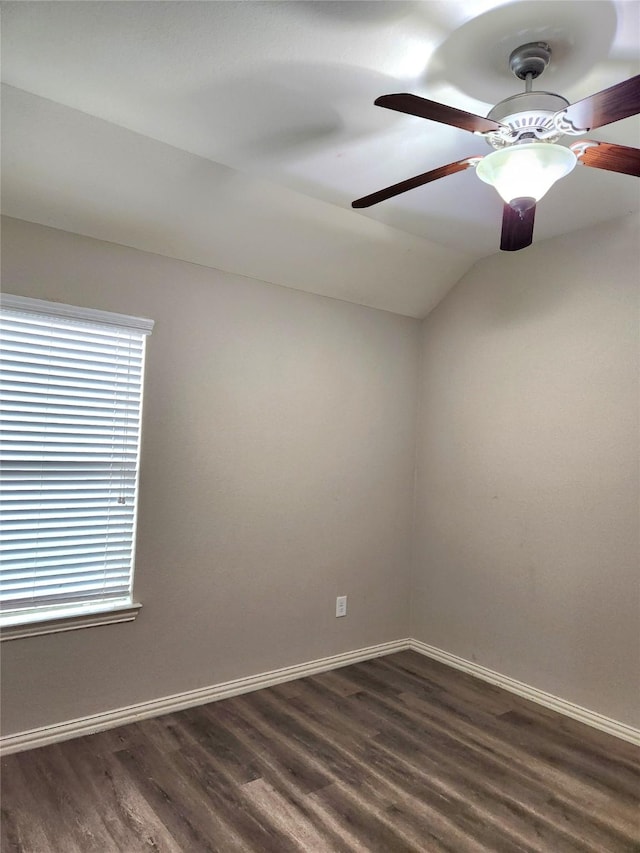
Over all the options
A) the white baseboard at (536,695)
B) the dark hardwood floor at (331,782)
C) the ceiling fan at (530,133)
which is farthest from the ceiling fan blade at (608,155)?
the white baseboard at (536,695)

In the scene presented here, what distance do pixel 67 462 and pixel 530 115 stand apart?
2.22 metres

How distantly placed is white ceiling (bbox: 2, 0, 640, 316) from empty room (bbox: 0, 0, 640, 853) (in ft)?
0.04

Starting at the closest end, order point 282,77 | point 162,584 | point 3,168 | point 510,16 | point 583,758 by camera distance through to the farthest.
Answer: point 510,16 → point 282,77 → point 3,168 → point 583,758 → point 162,584

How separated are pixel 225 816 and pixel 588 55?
2776 millimetres

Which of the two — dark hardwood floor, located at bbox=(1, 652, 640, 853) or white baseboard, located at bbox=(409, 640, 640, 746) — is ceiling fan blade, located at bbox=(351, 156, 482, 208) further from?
white baseboard, located at bbox=(409, 640, 640, 746)

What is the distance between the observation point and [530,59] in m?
1.78

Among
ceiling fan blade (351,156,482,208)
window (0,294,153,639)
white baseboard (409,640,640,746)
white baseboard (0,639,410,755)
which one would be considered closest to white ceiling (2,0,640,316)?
ceiling fan blade (351,156,482,208)

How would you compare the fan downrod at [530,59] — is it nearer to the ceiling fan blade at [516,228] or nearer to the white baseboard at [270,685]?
the ceiling fan blade at [516,228]

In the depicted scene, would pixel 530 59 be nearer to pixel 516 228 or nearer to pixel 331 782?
pixel 516 228

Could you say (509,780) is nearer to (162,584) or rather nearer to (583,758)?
(583,758)

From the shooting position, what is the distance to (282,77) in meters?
1.94

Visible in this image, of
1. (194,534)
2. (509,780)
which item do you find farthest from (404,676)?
(194,534)

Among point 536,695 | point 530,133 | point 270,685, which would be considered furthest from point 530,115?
point 270,685

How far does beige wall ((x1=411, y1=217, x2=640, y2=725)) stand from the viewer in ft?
9.45
